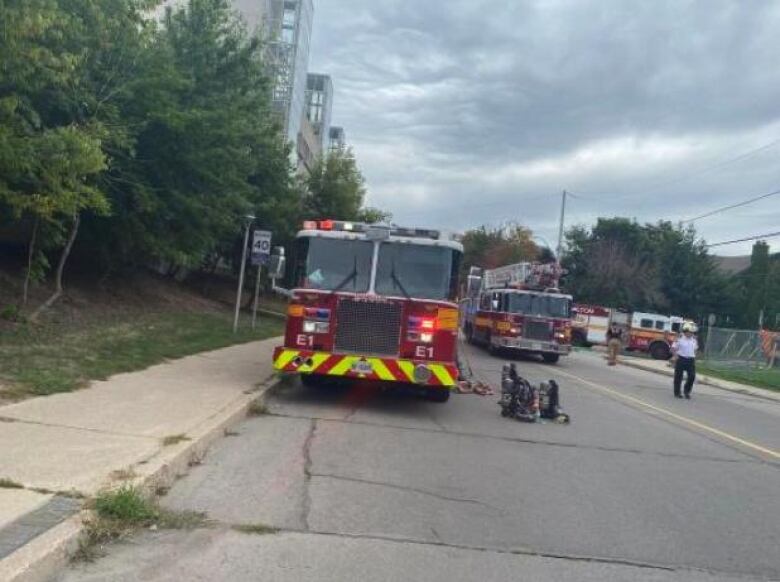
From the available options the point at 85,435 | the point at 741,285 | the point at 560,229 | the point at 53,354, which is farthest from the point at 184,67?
the point at 741,285

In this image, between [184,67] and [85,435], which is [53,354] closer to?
[85,435]

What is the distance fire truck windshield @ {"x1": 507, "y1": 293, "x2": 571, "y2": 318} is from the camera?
91.6 ft

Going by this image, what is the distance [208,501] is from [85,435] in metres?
1.77

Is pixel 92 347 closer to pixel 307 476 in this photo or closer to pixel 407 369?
pixel 407 369

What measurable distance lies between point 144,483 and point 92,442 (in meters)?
1.38

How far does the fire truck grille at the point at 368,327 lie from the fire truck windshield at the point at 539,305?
53.6 ft

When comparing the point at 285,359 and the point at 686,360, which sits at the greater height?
the point at 686,360

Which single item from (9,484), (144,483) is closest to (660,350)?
(144,483)

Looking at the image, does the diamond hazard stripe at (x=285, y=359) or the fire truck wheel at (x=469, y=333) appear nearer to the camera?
the diamond hazard stripe at (x=285, y=359)

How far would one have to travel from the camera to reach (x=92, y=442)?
24.0 ft

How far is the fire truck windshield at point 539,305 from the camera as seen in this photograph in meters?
27.9

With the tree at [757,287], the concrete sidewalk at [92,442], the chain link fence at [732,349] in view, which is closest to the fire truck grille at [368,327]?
the concrete sidewalk at [92,442]

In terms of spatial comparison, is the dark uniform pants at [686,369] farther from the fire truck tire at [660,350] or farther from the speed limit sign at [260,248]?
the fire truck tire at [660,350]

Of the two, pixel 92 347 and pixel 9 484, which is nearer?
pixel 9 484
